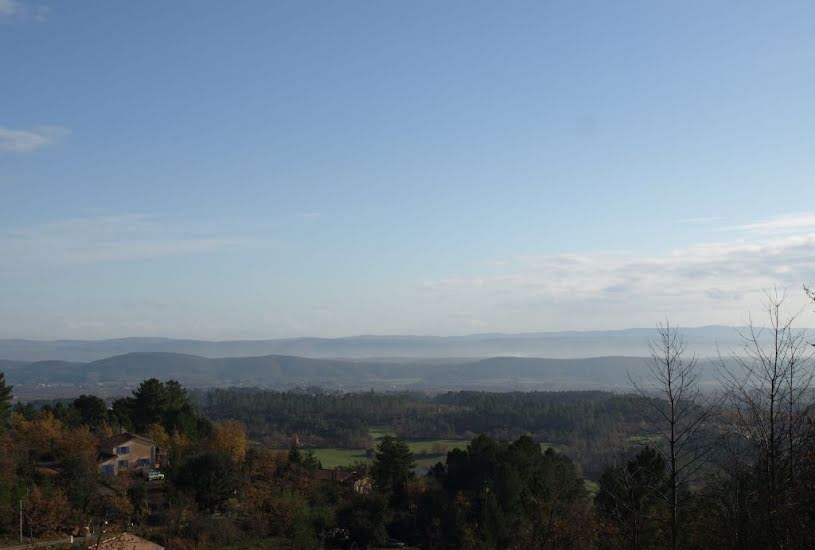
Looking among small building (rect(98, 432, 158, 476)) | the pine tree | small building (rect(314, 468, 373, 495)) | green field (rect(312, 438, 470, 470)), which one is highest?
the pine tree

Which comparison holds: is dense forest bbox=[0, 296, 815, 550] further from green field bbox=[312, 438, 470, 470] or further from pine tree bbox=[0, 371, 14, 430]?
green field bbox=[312, 438, 470, 470]

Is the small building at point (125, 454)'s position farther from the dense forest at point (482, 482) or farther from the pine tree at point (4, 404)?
the pine tree at point (4, 404)

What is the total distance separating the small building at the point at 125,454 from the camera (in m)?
34.0

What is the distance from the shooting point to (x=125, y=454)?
3447 cm

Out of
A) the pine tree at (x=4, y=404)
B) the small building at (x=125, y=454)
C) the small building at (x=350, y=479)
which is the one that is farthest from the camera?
the small building at (x=125, y=454)

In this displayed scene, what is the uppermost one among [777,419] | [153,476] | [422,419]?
[777,419]

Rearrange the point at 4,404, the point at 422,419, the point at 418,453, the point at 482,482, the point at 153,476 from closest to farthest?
the point at 482,482 < the point at 4,404 < the point at 153,476 < the point at 418,453 < the point at 422,419

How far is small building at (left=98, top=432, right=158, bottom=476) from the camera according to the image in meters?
34.0

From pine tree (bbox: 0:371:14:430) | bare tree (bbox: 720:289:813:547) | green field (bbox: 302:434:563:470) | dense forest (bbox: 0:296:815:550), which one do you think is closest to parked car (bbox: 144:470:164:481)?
dense forest (bbox: 0:296:815:550)

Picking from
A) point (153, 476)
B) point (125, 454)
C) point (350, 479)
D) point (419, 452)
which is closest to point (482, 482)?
point (350, 479)

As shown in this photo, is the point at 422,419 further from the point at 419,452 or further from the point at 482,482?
the point at 482,482

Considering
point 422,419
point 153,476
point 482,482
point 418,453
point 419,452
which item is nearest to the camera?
point 482,482

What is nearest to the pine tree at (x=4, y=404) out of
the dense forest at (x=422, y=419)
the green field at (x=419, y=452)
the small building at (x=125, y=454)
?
the small building at (x=125, y=454)

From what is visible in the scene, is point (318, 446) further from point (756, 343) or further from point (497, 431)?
point (756, 343)
